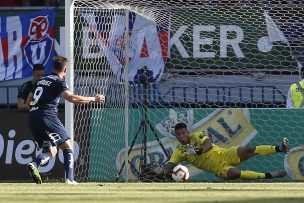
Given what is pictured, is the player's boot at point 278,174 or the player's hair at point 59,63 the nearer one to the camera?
the player's hair at point 59,63

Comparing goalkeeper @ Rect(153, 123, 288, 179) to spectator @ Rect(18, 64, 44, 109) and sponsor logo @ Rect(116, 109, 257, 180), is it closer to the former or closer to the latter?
sponsor logo @ Rect(116, 109, 257, 180)

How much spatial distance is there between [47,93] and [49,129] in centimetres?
43

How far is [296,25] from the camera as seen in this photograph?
45.1 ft

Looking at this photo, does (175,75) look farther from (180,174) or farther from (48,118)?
(48,118)

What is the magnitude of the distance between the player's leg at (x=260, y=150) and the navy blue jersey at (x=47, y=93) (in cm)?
303

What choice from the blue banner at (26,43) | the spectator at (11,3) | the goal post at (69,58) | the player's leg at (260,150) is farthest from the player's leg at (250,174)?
the spectator at (11,3)

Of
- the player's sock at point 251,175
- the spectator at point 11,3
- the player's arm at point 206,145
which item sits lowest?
the player's sock at point 251,175

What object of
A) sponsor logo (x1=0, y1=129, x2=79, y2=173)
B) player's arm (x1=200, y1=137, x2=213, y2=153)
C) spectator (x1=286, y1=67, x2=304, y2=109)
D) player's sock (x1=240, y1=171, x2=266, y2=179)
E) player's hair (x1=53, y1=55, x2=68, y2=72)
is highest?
player's hair (x1=53, y1=55, x2=68, y2=72)

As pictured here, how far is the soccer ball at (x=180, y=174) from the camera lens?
1166 centimetres

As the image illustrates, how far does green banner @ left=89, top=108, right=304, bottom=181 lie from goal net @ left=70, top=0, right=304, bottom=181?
0.6 inches

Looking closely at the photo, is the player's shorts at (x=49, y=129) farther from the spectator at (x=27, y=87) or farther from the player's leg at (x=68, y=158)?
the spectator at (x=27, y=87)

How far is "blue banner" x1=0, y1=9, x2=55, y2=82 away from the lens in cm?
1497

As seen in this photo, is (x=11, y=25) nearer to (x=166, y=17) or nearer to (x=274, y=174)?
(x=166, y=17)

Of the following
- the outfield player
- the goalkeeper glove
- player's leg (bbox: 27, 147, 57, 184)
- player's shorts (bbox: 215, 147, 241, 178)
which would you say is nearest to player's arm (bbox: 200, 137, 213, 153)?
the goalkeeper glove
